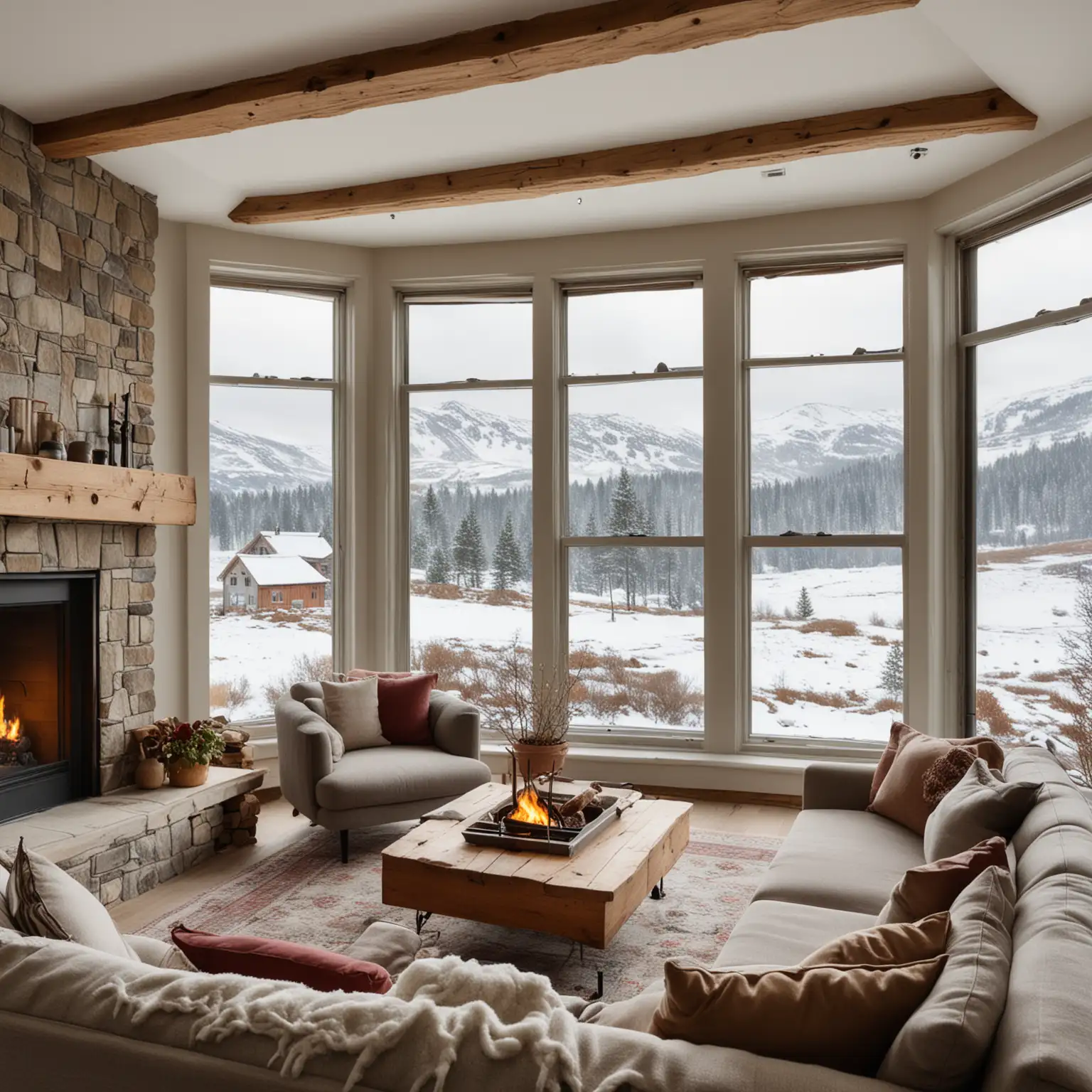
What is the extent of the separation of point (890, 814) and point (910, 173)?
10.6ft

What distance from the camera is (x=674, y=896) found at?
12.7 feet

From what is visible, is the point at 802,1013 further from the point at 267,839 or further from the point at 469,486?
Answer: the point at 469,486

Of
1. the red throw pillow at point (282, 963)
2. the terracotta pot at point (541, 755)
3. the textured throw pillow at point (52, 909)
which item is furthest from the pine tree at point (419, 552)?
the red throw pillow at point (282, 963)

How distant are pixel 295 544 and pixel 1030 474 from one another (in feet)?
13.5

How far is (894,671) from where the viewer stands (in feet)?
17.1

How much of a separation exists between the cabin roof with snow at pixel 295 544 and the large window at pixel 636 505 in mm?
1521

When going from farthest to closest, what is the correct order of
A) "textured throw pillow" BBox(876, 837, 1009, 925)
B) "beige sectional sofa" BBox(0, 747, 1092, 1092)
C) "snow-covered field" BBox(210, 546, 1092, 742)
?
"snow-covered field" BBox(210, 546, 1092, 742) < "textured throw pillow" BBox(876, 837, 1009, 925) < "beige sectional sofa" BBox(0, 747, 1092, 1092)

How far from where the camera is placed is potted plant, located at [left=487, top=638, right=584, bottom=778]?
18.0 ft

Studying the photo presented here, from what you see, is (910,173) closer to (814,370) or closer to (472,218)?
(814,370)

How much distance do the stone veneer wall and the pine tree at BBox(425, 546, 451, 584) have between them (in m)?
1.73

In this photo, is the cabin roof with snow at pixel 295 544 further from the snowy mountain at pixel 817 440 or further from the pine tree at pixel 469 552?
the snowy mountain at pixel 817 440

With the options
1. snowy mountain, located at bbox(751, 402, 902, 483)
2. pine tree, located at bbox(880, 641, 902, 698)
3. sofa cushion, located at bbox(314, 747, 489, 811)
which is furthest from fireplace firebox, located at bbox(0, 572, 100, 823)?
pine tree, located at bbox(880, 641, 902, 698)

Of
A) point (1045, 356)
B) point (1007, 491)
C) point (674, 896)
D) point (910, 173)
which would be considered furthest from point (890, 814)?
point (910, 173)

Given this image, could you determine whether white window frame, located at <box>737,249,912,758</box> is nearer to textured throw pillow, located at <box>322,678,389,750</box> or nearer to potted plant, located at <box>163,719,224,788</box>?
textured throw pillow, located at <box>322,678,389,750</box>
